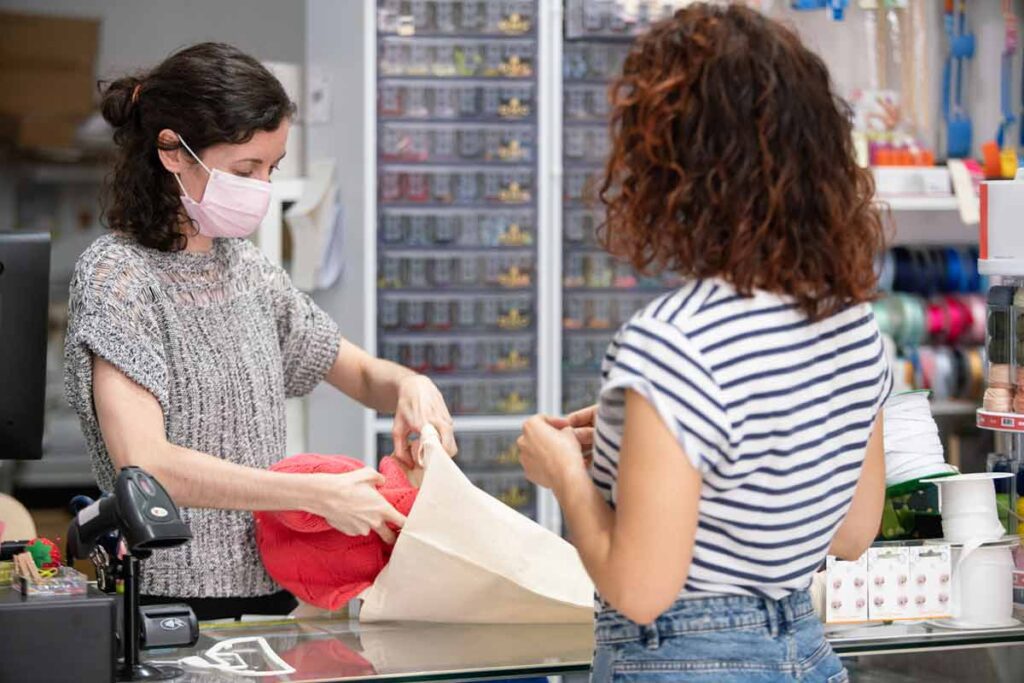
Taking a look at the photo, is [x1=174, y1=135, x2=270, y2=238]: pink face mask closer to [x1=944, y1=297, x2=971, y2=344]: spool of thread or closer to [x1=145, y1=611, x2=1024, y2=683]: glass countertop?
[x1=145, y1=611, x2=1024, y2=683]: glass countertop

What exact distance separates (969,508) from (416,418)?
101 cm

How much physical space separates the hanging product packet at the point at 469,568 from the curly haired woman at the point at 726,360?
1.84 ft

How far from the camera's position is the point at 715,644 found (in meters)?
1.66

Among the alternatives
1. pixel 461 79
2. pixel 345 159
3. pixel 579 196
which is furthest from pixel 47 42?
pixel 579 196

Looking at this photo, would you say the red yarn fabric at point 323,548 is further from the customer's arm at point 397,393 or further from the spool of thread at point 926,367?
the spool of thread at point 926,367

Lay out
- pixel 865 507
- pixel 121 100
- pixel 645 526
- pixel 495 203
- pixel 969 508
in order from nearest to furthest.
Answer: pixel 645 526
pixel 865 507
pixel 969 508
pixel 121 100
pixel 495 203

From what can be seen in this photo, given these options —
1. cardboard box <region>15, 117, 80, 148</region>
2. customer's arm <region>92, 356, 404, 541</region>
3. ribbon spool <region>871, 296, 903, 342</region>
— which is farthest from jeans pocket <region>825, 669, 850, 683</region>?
cardboard box <region>15, 117, 80, 148</region>

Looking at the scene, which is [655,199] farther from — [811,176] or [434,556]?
[434,556]

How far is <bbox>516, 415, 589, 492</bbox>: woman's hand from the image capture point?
171 cm

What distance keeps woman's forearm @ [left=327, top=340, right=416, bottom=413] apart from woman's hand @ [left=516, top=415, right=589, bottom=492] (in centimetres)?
115

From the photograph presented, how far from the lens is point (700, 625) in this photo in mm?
1660

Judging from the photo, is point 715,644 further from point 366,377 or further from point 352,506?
point 366,377

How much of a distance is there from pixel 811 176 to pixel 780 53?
0.14 meters

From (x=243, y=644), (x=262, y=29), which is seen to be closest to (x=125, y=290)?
(x=243, y=644)
